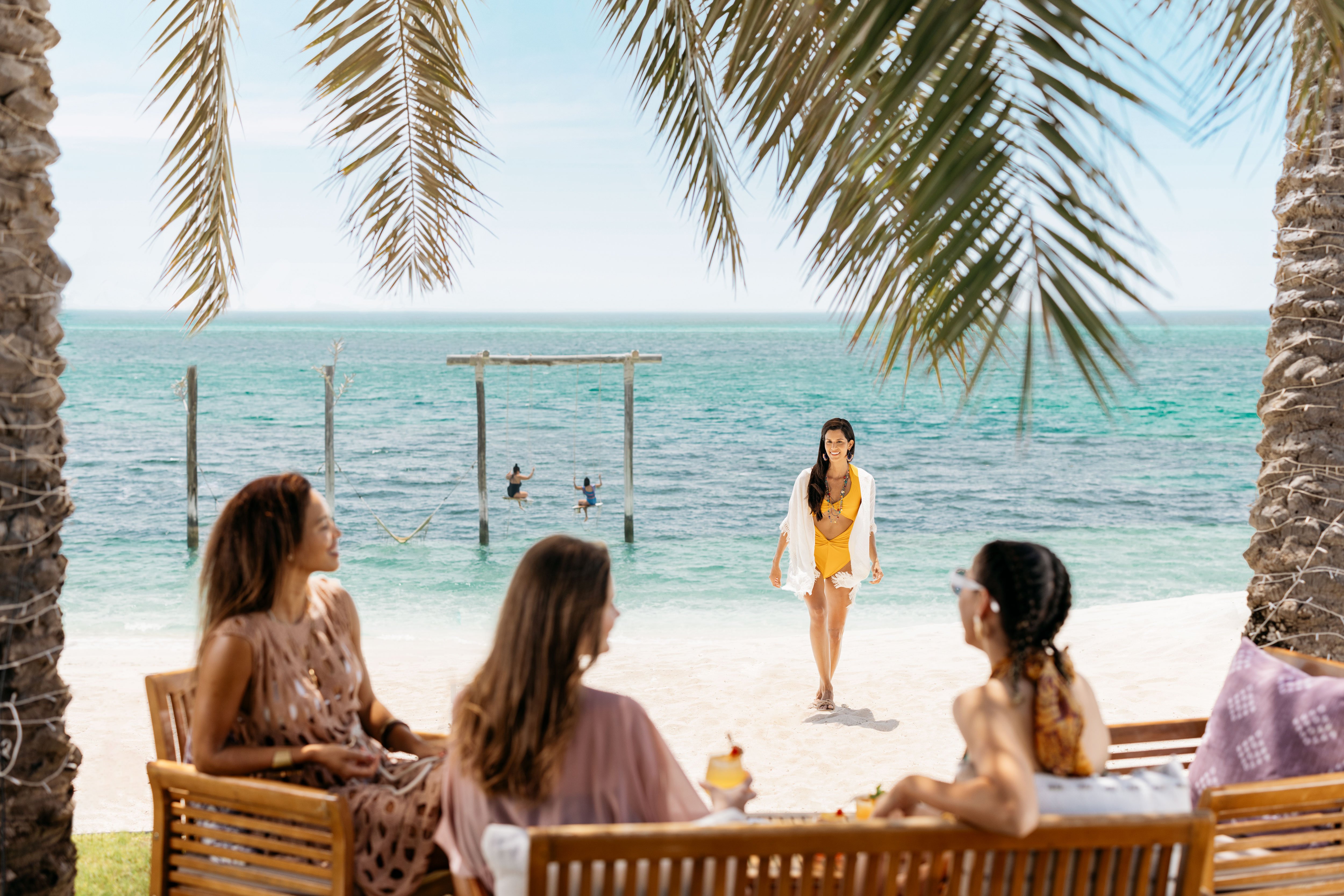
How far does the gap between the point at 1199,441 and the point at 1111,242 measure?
33.0 m

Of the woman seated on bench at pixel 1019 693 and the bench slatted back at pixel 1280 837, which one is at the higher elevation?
the woman seated on bench at pixel 1019 693

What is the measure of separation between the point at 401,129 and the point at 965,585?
3.47 meters

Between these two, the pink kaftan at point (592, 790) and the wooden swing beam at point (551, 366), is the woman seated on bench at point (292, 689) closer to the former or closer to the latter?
the pink kaftan at point (592, 790)

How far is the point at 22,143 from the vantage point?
261 cm

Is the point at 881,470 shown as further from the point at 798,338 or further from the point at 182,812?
the point at 798,338

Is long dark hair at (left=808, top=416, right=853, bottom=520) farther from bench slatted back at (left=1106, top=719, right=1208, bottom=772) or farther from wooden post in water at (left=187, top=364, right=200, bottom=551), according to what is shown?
wooden post in water at (left=187, top=364, right=200, bottom=551)

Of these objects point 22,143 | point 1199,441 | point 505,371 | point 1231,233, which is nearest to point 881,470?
point 1199,441

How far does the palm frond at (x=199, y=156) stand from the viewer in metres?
4.10

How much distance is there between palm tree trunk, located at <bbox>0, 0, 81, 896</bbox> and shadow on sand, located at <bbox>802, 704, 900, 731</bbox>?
3916mm

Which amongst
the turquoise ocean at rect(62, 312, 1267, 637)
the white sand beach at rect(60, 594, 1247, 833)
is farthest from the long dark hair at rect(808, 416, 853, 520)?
the white sand beach at rect(60, 594, 1247, 833)

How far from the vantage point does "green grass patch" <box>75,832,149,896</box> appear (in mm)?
3266

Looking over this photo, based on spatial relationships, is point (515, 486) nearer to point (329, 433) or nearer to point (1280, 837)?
point (329, 433)

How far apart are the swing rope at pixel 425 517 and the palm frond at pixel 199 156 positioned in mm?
11271

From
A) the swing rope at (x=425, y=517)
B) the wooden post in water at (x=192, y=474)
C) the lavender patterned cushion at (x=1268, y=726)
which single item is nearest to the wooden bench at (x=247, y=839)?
the lavender patterned cushion at (x=1268, y=726)
